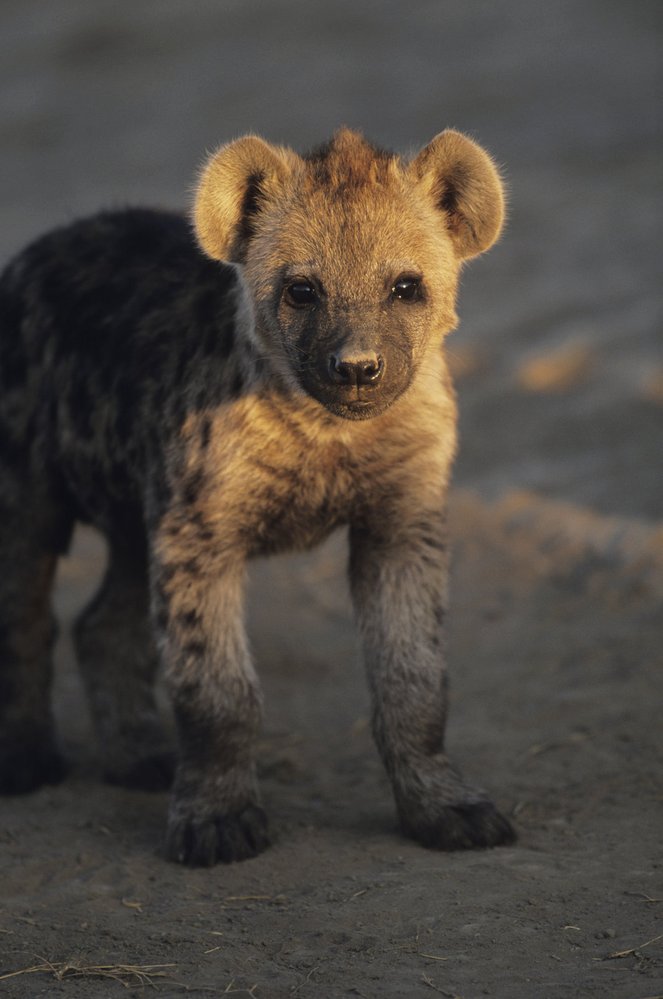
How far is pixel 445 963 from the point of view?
334 centimetres

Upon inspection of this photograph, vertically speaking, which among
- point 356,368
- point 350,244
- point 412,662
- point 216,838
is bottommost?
point 216,838

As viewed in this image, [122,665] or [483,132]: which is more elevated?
[483,132]

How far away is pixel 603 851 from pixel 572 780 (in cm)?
62

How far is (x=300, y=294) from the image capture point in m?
3.95

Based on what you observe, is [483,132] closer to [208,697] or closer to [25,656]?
[25,656]

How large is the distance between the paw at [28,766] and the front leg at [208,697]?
0.81 m

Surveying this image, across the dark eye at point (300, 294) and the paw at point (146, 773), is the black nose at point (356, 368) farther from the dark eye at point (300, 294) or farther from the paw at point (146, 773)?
the paw at point (146, 773)

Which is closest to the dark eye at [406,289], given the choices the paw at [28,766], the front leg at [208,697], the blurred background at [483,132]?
the front leg at [208,697]

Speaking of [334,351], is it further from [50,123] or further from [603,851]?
[50,123]

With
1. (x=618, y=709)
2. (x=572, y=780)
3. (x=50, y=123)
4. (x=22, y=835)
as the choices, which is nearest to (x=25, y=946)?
(x=22, y=835)

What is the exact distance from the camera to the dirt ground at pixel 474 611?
3480 millimetres

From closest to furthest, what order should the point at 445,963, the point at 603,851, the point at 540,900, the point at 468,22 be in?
the point at 445,963, the point at 540,900, the point at 603,851, the point at 468,22

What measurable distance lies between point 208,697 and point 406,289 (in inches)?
47.2

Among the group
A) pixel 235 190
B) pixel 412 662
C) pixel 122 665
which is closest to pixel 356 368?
pixel 235 190
